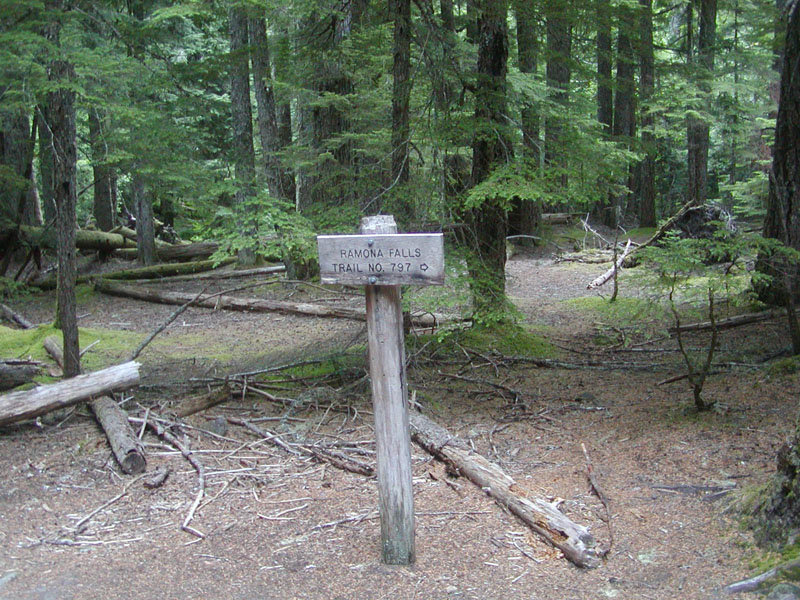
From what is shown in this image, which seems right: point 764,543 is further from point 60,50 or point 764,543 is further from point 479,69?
point 60,50

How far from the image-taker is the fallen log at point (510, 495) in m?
4.30

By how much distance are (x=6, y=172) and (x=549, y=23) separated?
9746 millimetres

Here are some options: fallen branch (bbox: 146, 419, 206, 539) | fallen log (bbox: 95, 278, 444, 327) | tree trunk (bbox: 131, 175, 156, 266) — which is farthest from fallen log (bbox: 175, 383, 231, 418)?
tree trunk (bbox: 131, 175, 156, 266)

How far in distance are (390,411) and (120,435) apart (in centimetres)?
340

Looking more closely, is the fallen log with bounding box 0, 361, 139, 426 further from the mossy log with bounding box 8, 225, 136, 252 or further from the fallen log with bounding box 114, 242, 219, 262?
the fallen log with bounding box 114, 242, 219, 262

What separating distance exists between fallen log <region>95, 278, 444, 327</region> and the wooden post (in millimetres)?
6442

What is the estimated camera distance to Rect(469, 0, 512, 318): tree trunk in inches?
284

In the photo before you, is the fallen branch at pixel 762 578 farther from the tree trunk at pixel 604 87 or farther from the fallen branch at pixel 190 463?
the tree trunk at pixel 604 87

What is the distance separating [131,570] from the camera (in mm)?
4359

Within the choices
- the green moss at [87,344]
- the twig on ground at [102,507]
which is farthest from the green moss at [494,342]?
Answer: the green moss at [87,344]

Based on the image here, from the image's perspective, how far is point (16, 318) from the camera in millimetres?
12656

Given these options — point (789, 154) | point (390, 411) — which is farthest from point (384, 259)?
point (789, 154)

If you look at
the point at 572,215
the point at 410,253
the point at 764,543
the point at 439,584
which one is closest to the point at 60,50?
the point at 410,253

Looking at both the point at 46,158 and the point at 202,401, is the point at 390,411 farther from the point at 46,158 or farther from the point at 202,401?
the point at 46,158
